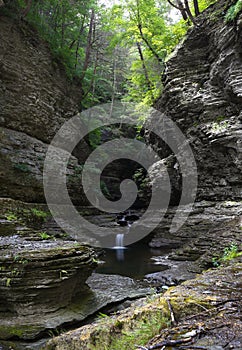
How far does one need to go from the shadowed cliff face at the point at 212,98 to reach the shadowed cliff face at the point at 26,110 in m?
7.29

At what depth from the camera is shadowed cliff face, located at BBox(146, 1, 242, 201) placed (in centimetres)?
1120

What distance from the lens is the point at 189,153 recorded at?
13625 millimetres

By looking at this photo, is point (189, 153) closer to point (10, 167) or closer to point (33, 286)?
point (10, 167)

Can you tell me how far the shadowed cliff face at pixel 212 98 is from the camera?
11.2 meters

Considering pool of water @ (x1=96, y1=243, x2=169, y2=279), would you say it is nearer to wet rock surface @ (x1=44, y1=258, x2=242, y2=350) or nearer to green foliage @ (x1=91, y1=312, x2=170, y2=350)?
wet rock surface @ (x1=44, y1=258, x2=242, y2=350)

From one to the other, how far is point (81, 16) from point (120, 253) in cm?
1735

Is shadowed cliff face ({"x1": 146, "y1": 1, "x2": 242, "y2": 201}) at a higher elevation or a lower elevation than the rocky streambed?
higher

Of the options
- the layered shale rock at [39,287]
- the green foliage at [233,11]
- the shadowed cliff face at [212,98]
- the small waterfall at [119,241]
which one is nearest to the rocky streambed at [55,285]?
the layered shale rock at [39,287]

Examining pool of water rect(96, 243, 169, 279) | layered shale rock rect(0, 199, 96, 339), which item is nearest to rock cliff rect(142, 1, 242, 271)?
pool of water rect(96, 243, 169, 279)

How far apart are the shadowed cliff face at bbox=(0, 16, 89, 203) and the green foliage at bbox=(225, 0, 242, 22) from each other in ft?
34.9

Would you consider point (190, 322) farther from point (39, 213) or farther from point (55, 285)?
point (39, 213)

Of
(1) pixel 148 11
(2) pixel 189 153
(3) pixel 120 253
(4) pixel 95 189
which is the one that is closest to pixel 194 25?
(1) pixel 148 11

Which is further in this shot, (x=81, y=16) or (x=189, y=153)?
(x=81, y=16)

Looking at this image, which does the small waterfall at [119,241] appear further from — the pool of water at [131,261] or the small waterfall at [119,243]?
the pool of water at [131,261]
